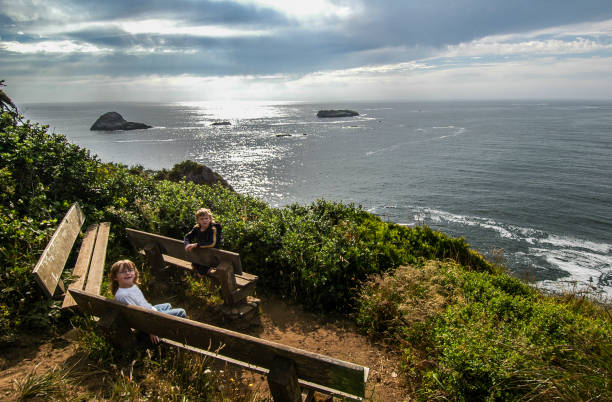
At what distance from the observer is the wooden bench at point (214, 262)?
497 cm

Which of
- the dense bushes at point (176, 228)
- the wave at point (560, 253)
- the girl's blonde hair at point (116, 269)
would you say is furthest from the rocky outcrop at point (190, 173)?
the girl's blonde hair at point (116, 269)

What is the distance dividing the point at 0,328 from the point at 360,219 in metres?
7.28

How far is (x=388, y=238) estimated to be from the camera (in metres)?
7.66

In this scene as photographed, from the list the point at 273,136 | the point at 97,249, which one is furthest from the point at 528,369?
the point at 273,136

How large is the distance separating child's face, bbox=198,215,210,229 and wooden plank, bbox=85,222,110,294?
175cm

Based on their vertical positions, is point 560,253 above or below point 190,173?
below

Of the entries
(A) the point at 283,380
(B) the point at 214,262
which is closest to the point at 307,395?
(A) the point at 283,380

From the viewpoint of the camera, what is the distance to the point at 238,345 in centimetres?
306

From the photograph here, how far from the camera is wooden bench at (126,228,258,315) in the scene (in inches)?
196

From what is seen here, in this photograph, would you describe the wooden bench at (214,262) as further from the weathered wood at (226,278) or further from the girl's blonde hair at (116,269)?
the girl's blonde hair at (116,269)

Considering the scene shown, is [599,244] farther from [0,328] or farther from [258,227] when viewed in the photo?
[0,328]

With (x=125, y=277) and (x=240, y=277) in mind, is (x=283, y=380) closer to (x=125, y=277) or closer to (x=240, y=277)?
(x=125, y=277)

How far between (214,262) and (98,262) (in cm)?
218

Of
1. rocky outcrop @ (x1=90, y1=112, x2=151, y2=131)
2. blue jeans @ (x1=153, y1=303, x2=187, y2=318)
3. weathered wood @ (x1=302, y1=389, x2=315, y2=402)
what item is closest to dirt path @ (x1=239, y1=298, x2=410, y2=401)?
weathered wood @ (x1=302, y1=389, x2=315, y2=402)
